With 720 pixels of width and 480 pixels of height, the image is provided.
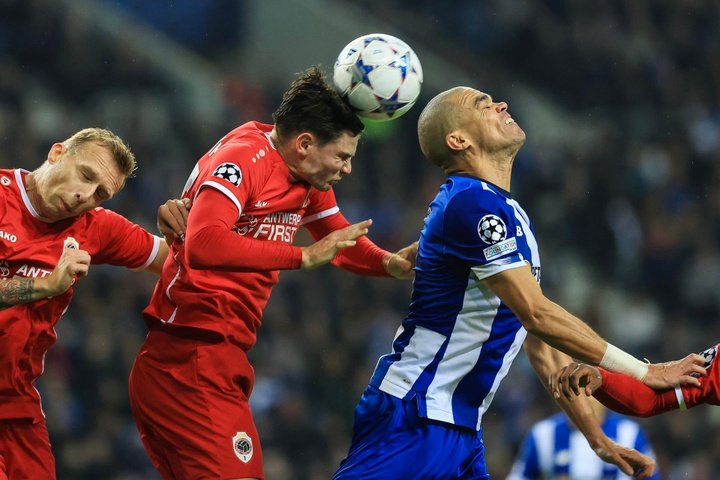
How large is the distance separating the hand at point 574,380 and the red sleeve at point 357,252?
1.11 m

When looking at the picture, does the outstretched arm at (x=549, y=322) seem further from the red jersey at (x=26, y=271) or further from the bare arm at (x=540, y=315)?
the red jersey at (x=26, y=271)

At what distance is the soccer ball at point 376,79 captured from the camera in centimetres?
532

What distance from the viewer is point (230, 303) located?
5312mm

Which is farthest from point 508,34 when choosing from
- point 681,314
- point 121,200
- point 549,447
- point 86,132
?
point 86,132

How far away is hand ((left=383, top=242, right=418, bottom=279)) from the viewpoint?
5574 mm

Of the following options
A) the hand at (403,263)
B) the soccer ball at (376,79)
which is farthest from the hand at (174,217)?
the hand at (403,263)

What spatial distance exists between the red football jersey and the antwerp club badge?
412mm

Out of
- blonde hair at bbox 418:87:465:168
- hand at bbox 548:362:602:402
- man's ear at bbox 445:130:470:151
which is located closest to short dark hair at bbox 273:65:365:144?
blonde hair at bbox 418:87:465:168

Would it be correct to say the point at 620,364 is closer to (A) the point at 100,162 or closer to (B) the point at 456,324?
(B) the point at 456,324

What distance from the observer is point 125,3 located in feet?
52.5

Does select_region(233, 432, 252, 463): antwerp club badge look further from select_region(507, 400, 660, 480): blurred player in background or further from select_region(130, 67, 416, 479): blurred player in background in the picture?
select_region(507, 400, 660, 480): blurred player in background

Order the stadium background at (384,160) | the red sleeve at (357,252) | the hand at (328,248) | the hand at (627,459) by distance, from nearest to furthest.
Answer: the hand at (328,248) → the hand at (627,459) → the red sleeve at (357,252) → the stadium background at (384,160)

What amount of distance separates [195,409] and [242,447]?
255 millimetres

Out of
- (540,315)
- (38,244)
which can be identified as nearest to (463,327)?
(540,315)
